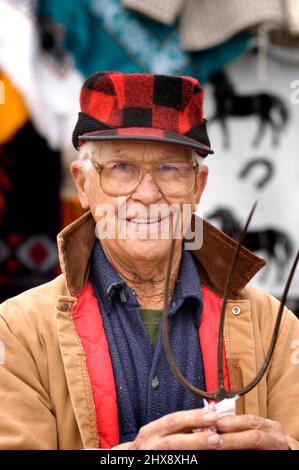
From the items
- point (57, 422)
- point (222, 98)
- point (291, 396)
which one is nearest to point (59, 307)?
point (57, 422)

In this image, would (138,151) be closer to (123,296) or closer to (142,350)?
(123,296)

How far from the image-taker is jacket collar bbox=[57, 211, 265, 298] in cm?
212

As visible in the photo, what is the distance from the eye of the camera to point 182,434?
1789mm

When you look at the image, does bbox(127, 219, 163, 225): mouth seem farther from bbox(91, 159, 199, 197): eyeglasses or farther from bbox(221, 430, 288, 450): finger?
bbox(221, 430, 288, 450): finger

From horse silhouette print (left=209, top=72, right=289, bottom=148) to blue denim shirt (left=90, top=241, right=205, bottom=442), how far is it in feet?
6.46

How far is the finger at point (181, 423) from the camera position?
69.7 inches

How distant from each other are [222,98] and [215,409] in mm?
2478

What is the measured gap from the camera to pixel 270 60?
4.04 meters

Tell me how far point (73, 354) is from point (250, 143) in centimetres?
229

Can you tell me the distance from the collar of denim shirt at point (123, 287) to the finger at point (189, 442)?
428 mm

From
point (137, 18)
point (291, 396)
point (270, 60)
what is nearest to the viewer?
point (291, 396)

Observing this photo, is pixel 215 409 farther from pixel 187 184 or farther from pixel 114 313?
pixel 187 184

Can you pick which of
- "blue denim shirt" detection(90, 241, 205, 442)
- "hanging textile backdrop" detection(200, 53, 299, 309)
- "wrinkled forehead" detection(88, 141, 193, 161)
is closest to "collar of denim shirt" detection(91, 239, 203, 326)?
"blue denim shirt" detection(90, 241, 205, 442)

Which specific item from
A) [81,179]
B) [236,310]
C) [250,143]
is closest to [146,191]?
[81,179]
